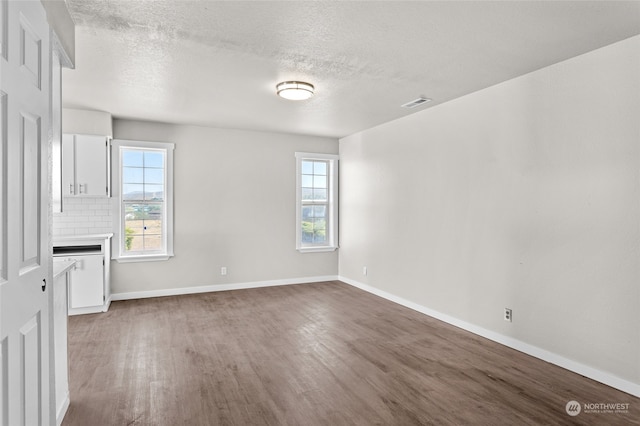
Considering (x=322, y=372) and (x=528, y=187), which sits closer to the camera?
(x=322, y=372)

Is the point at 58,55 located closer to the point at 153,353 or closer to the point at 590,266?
the point at 153,353

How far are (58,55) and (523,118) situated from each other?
385 cm

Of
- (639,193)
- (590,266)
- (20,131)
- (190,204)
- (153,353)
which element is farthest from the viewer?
(190,204)

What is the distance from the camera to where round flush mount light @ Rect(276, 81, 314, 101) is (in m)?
3.86

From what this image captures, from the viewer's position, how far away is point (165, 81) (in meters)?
3.86

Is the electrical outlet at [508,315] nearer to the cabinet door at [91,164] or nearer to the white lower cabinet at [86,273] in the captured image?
the white lower cabinet at [86,273]

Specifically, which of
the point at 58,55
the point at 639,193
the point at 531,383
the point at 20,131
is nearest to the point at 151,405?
the point at 20,131

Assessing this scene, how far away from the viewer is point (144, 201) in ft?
18.7

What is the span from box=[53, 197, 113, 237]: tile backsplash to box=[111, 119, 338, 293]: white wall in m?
0.66

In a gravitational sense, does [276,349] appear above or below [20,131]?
below

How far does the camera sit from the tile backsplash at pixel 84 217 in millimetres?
5105

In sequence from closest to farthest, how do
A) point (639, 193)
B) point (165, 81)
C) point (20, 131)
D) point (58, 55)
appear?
1. point (20, 131)
2. point (58, 55)
3. point (639, 193)
4. point (165, 81)

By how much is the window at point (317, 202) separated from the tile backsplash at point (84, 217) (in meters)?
2.96

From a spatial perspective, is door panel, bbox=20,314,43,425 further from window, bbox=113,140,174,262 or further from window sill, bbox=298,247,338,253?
window sill, bbox=298,247,338,253
